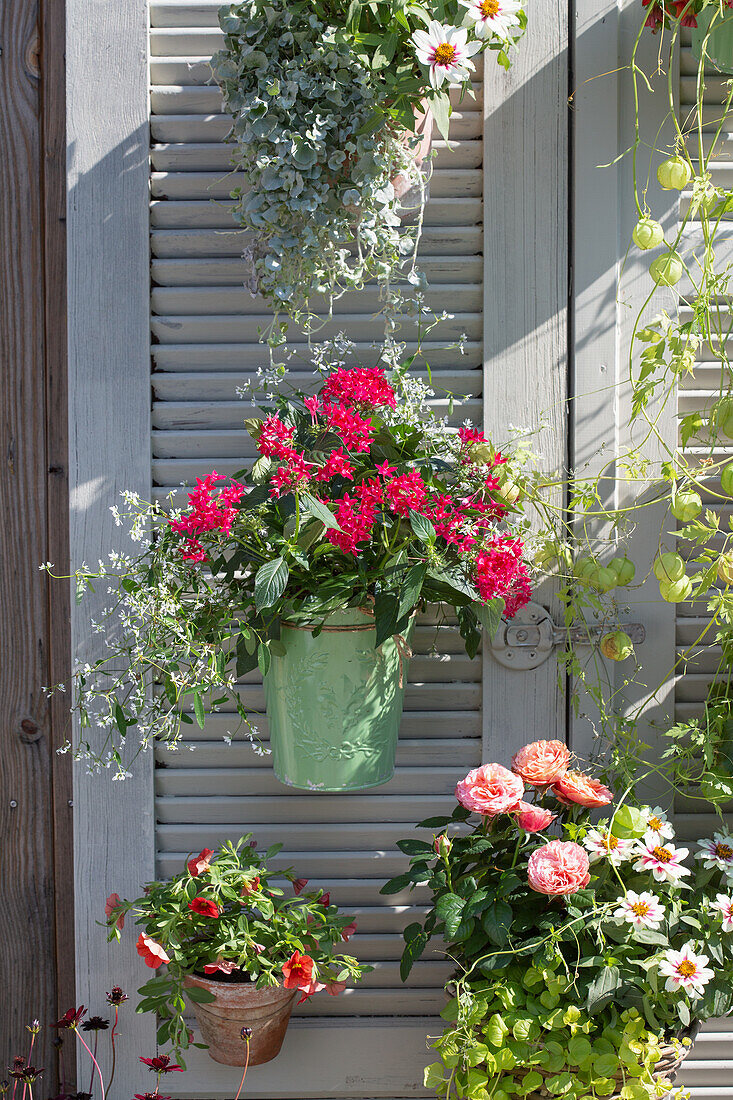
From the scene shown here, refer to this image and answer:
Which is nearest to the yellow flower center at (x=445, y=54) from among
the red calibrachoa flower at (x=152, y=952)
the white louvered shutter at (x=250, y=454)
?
the white louvered shutter at (x=250, y=454)

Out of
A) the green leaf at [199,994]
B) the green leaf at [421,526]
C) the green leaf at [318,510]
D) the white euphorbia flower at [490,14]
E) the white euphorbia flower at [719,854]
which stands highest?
the white euphorbia flower at [490,14]

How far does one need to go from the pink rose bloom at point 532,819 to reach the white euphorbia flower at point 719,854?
1.01 feet

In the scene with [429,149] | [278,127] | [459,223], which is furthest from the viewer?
[459,223]

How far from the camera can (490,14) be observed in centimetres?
130

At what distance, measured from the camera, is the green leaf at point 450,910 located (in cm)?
130

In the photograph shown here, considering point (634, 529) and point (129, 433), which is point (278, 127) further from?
point (634, 529)

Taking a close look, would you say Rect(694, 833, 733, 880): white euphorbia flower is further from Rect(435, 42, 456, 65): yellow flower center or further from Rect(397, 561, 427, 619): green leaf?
Rect(435, 42, 456, 65): yellow flower center

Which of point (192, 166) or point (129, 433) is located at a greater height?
point (192, 166)

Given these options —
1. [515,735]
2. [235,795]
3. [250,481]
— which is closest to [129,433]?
[250,481]

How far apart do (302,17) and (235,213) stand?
30 centimetres

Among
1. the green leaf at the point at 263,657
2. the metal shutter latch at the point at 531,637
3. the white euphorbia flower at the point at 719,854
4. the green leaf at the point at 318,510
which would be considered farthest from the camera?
the metal shutter latch at the point at 531,637

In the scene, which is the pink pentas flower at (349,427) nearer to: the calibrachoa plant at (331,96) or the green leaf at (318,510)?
the green leaf at (318,510)

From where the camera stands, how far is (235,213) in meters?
A: 1.40

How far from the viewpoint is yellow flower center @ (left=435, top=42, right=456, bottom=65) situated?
1.27 metres
